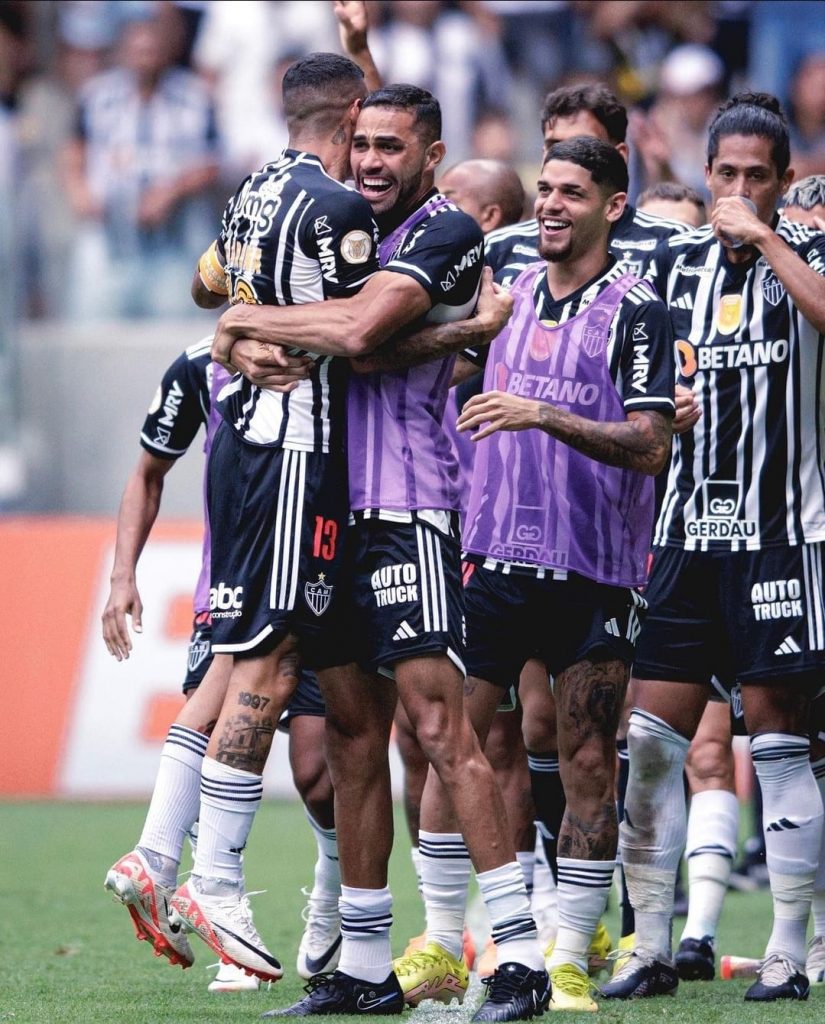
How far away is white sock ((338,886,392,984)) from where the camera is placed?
4.61 metres

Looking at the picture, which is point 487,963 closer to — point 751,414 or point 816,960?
point 816,960

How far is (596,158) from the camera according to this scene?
5109 millimetres

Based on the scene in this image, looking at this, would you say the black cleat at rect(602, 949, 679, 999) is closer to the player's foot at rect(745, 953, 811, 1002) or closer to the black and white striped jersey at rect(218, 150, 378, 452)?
the player's foot at rect(745, 953, 811, 1002)

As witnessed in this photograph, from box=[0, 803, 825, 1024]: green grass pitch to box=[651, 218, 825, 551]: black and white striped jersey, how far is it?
53.8 inches

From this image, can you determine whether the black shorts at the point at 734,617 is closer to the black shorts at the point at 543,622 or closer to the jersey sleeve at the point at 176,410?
the black shorts at the point at 543,622

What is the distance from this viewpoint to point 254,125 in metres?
14.3

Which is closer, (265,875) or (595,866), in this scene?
(595,866)

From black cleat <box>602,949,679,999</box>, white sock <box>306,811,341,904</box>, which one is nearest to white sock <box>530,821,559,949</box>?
white sock <box>306,811,341,904</box>

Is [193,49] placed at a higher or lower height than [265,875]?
higher

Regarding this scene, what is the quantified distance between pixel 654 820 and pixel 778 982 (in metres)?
0.58

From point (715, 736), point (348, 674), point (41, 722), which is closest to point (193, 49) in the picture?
point (41, 722)

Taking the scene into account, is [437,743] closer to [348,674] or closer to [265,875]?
[348,674]

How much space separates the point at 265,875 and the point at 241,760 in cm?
379

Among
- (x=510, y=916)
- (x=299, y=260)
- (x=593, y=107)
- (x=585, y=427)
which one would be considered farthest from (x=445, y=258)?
(x=593, y=107)
